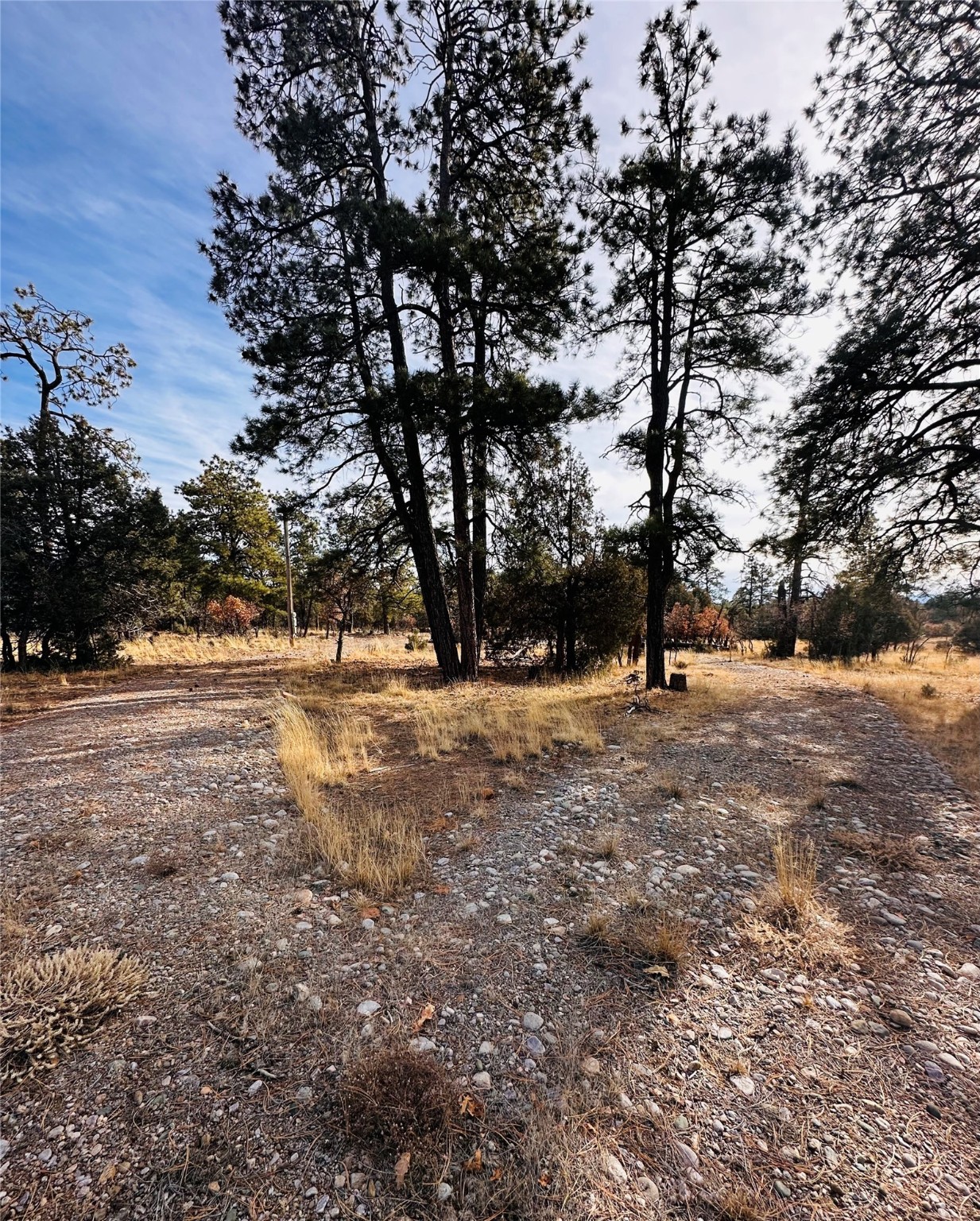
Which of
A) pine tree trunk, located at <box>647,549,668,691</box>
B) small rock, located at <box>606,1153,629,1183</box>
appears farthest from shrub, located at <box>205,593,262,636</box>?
small rock, located at <box>606,1153,629,1183</box>

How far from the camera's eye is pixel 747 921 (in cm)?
303

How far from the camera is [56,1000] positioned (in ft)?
7.18

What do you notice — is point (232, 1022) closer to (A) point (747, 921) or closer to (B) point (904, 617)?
(A) point (747, 921)

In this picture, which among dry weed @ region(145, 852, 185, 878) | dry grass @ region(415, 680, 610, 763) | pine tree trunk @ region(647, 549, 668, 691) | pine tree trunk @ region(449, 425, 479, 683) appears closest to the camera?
dry weed @ region(145, 852, 185, 878)

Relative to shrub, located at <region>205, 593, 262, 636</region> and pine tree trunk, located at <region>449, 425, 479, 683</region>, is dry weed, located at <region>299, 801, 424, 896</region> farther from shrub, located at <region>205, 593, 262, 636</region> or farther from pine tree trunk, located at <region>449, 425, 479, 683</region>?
shrub, located at <region>205, 593, 262, 636</region>

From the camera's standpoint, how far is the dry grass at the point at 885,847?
379 cm

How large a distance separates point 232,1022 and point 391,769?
3568mm

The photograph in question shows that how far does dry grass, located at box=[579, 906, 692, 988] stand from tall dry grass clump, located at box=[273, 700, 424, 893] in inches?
56.7

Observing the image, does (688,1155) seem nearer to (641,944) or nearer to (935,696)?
(641,944)

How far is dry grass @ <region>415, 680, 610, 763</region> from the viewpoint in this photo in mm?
6602

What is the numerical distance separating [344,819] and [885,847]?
4.83 m

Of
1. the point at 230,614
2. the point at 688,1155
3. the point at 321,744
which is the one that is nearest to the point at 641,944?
the point at 688,1155

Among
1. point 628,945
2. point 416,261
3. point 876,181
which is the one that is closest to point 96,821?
point 628,945

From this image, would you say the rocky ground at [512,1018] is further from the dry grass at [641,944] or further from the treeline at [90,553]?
the treeline at [90,553]
